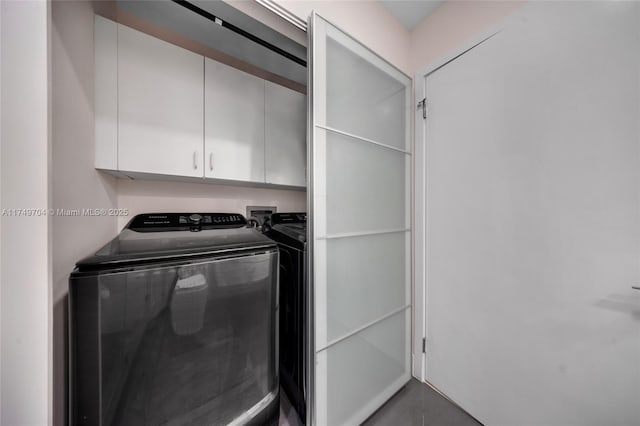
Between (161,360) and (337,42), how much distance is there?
1.73 meters

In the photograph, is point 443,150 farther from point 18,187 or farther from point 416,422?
point 18,187

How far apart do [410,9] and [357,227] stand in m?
1.75

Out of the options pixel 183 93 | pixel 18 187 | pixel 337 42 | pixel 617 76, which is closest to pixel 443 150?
pixel 617 76

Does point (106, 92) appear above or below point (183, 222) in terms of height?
above

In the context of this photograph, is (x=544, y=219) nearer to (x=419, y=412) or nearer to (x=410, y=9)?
(x=419, y=412)

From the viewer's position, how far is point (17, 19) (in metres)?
0.52

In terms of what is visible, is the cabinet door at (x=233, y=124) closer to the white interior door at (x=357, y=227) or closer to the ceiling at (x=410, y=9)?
the white interior door at (x=357, y=227)

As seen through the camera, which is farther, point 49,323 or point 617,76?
point 617,76

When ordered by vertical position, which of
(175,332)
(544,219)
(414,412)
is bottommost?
(414,412)

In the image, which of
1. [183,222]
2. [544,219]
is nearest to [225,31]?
[183,222]

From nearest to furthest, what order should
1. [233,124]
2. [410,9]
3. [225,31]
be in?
1. [225,31]
2. [233,124]
3. [410,9]

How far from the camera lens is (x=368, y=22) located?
4.72 ft

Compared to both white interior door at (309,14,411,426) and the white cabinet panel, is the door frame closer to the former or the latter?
→ white interior door at (309,14,411,426)

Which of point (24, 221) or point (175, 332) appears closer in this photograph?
point (24, 221)
